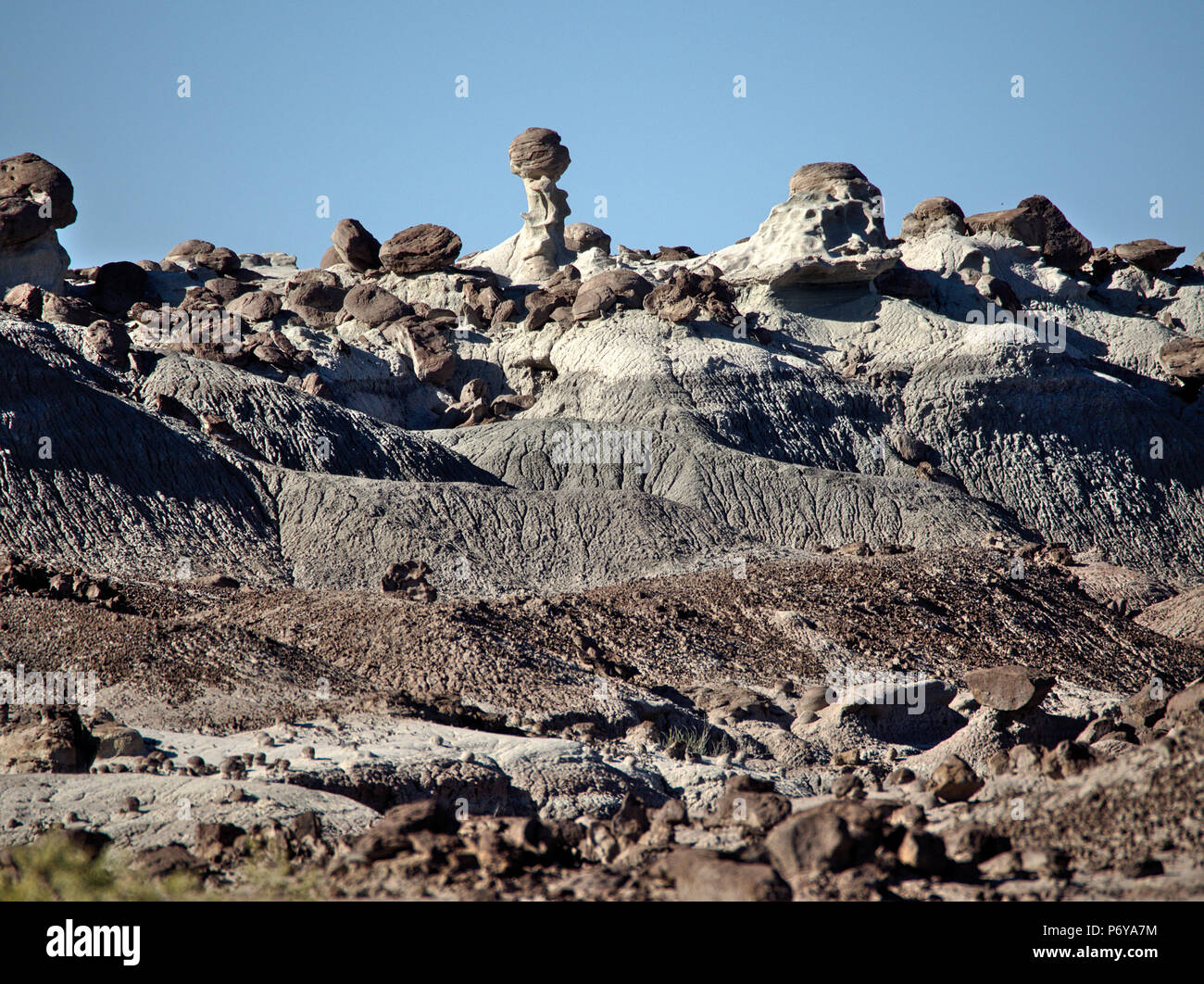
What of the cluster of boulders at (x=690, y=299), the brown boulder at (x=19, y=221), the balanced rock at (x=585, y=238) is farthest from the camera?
the balanced rock at (x=585, y=238)

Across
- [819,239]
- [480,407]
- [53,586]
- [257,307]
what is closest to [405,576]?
[53,586]

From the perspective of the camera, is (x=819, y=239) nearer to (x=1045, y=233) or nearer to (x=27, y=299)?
(x=1045, y=233)

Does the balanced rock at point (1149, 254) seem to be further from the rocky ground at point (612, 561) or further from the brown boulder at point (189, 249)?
the brown boulder at point (189, 249)

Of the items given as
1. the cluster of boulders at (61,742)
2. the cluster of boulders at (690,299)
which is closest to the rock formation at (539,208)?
the cluster of boulders at (690,299)

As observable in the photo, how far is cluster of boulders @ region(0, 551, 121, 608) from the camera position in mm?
15336

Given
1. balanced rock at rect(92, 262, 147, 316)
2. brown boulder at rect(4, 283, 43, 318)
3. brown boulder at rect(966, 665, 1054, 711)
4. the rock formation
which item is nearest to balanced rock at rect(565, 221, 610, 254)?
the rock formation

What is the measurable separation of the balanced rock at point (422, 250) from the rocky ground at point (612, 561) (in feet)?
0.35

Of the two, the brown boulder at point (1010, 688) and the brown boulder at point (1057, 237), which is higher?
the brown boulder at point (1057, 237)

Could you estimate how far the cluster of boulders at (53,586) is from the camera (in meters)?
15.3

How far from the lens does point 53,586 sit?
15539 millimetres

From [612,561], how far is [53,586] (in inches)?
372

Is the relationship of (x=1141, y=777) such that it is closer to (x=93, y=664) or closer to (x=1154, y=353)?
(x=93, y=664)
